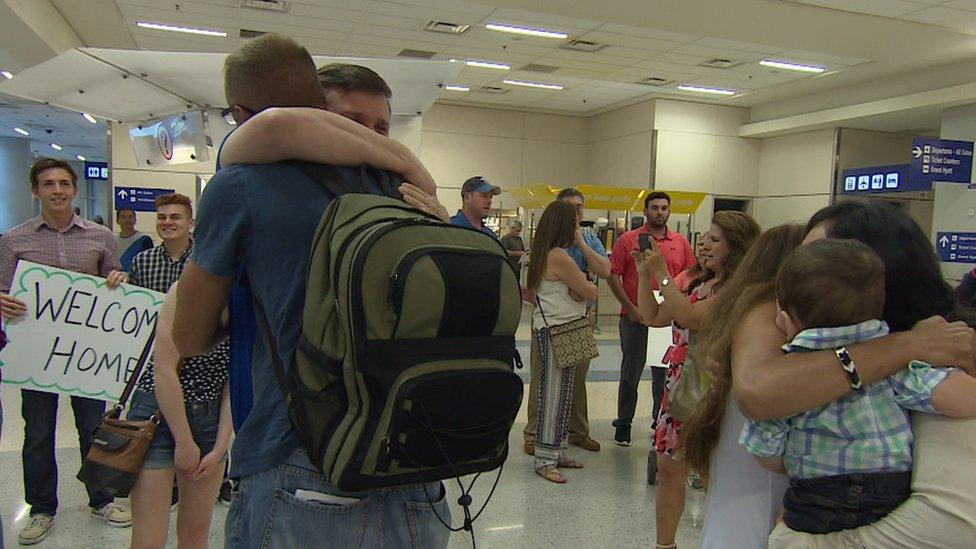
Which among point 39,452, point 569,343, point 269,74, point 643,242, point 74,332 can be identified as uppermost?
point 269,74

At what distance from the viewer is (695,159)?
43.2 feet

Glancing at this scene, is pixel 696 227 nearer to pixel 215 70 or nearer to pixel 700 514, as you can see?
pixel 700 514

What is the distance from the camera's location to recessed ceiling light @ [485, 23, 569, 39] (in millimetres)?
8648

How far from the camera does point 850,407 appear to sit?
4.04ft

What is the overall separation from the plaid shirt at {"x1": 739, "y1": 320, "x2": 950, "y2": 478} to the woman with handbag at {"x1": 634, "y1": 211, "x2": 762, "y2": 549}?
1.40m

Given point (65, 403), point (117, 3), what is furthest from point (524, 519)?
point (117, 3)

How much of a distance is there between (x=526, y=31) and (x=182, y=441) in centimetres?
774

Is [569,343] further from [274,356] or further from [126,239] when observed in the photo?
[126,239]

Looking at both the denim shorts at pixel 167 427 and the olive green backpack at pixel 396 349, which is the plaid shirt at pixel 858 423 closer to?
the olive green backpack at pixel 396 349

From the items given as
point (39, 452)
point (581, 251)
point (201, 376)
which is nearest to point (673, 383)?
point (581, 251)

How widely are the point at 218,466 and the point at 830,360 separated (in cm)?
186

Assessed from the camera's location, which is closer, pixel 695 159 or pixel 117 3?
Result: pixel 117 3

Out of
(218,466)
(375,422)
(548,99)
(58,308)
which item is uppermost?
(548,99)

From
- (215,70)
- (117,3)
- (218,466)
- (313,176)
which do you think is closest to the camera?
(313,176)
